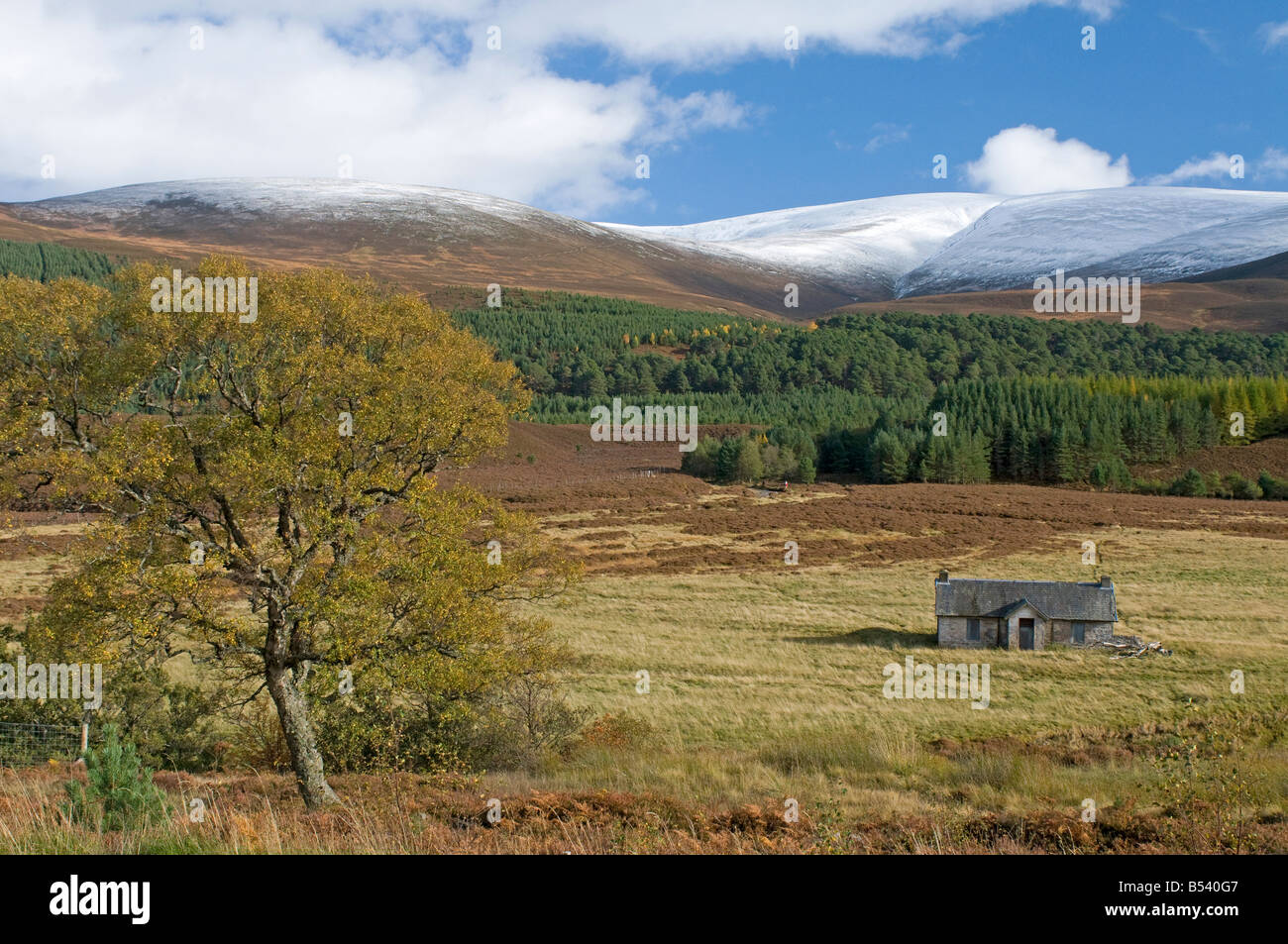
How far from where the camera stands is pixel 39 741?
19406 mm

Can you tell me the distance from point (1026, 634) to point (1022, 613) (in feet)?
2.91

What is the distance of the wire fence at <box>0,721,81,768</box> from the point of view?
747 inches

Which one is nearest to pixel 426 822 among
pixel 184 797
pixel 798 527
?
pixel 184 797

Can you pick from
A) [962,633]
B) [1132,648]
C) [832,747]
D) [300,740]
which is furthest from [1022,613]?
[300,740]

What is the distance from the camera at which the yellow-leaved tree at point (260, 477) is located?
50.9ft

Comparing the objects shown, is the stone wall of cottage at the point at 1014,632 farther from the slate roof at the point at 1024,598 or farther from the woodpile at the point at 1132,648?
the woodpile at the point at 1132,648

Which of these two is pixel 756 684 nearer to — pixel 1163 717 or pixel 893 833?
pixel 1163 717

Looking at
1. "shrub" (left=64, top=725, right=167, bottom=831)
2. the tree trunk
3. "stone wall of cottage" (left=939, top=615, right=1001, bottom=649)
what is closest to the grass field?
"shrub" (left=64, top=725, right=167, bottom=831)

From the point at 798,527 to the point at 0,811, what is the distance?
7165 cm

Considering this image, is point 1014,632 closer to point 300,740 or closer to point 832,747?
point 832,747

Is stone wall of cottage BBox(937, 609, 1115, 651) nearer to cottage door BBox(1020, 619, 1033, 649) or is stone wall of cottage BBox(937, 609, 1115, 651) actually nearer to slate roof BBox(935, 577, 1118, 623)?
cottage door BBox(1020, 619, 1033, 649)

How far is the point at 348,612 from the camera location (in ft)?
53.1

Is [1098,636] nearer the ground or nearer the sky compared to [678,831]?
nearer the ground

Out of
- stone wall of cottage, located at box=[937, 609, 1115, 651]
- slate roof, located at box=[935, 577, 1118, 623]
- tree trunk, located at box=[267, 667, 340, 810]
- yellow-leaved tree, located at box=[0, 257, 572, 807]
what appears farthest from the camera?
slate roof, located at box=[935, 577, 1118, 623]
